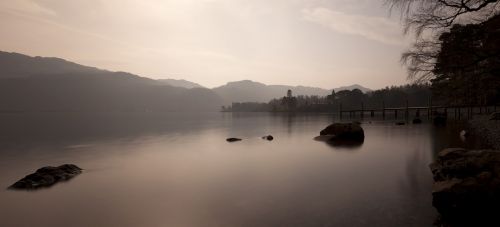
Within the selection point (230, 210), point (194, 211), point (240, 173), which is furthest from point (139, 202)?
point (240, 173)

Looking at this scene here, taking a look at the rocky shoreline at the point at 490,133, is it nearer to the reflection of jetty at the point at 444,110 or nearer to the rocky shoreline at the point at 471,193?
the rocky shoreline at the point at 471,193

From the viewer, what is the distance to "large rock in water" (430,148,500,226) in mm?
8844

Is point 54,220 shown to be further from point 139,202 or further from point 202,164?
point 202,164

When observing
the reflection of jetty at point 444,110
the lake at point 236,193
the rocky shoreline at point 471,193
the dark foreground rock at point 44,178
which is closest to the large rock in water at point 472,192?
the rocky shoreline at point 471,193

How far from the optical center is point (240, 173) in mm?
19594

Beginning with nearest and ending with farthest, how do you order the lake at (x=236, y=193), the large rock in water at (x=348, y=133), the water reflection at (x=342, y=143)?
1. the lake at (x=236, y=193)
2. the water reflection at (x=342, y=143)
3. the large rock in water at (x=348, y=133)

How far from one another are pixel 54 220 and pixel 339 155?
20.8 m

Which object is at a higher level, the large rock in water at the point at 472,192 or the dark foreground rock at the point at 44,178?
the large rock in water at the point at 472,192

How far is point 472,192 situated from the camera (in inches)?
353

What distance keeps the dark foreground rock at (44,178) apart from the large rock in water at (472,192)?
19.5 m

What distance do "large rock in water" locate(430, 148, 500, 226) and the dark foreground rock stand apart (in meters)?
19.5

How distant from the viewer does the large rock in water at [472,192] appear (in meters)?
8.84

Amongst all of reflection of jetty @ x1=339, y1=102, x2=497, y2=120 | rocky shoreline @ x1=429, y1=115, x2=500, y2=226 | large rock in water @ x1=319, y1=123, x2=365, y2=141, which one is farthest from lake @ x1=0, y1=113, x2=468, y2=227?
reflection of jetty @ x1=339, y1=102, x2=497, y2=120

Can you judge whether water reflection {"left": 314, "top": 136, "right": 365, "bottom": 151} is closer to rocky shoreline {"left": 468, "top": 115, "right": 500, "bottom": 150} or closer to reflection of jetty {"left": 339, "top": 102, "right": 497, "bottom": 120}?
rocky shoreline {"left": 468, "top": 115, "right": 500, "bottom": 150}
